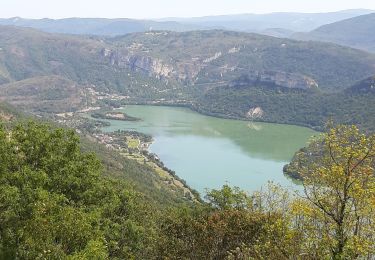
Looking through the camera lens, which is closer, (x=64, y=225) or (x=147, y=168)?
(x=64, y=225)

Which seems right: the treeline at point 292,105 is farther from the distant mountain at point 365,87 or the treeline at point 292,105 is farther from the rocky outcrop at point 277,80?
the rocky outcrop at point 277,80

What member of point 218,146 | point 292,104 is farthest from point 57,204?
point 292,104

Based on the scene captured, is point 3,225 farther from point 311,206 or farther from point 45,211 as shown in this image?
point 311,206

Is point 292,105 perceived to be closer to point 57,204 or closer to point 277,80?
point 277,80

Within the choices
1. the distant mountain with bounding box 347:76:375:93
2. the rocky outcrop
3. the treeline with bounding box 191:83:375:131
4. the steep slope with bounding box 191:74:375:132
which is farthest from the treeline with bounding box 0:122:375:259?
the rocky outcrop

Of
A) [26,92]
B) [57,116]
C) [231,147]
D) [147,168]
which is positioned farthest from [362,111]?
[26,92]

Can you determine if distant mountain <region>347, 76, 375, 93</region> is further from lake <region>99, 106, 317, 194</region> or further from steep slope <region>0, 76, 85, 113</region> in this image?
steep slope <region>0, 76, 85, 113</region>
